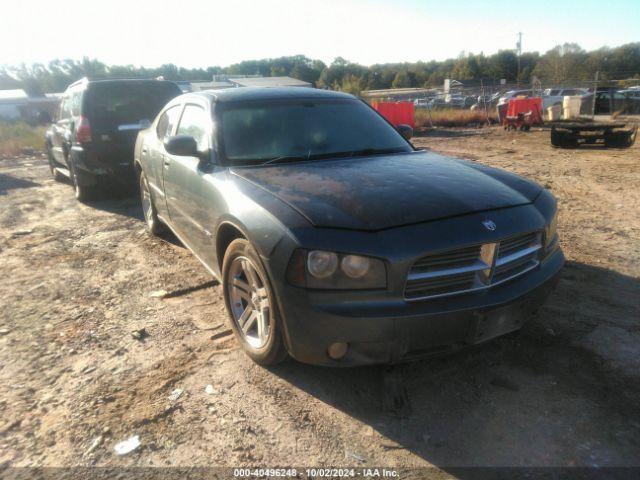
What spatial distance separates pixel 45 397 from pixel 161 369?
0.66m

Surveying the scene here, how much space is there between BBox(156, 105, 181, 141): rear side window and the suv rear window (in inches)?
104

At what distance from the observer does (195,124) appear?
4.11 meters

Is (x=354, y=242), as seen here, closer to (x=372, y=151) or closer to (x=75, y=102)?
(x=372, y=151)

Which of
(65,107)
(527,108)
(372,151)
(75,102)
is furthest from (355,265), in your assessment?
(527,108)

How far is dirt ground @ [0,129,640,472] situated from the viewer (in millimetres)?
2342

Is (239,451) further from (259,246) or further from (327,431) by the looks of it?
(259,246)

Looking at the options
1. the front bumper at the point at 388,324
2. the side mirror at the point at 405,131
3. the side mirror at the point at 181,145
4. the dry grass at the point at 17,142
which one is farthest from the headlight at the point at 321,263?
the dry grass at the point at 17,142

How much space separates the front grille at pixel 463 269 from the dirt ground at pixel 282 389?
24.9 inches

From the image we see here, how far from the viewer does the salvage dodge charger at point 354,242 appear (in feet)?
7.81

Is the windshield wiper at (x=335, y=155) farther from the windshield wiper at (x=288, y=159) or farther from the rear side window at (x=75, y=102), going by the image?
the rear side window at (x=75, y=102)

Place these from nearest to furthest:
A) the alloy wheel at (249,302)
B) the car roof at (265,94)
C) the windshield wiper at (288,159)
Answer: the alloy wheel at (249,302), the windshield wiper at (288,159), the car roof at (265,94)

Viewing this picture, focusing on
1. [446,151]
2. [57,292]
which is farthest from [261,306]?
[446,151]

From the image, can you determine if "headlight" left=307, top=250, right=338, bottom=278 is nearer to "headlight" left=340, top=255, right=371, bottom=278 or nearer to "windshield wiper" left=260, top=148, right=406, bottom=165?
"headlight" left=340, top=255, right=371, bottom=278

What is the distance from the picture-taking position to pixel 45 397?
285cm
